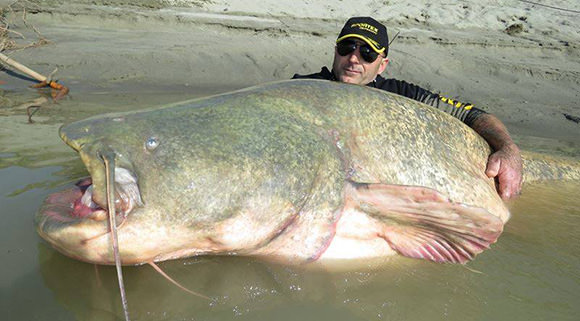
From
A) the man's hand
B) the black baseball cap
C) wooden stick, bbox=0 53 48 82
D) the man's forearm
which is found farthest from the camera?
wooden stick, bbox=0 53 48 82

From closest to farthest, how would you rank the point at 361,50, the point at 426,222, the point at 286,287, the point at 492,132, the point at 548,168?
the point at 286,287 → the point at 426,222 → the point at 492,132 → the point at 361,50 → the point at 548,168

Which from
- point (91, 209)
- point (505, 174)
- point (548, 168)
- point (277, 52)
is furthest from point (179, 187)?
point (277, 52)

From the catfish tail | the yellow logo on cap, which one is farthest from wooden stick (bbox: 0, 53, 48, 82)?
the catfish tail

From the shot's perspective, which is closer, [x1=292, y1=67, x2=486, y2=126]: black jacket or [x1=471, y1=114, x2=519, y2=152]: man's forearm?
[x1=471, y1=114, x2=519, y2=152]: man's forearm

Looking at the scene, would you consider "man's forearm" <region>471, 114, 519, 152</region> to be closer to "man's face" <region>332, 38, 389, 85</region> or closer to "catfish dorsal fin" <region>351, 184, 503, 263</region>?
"man's face" <region>332, 38, 389, 85</region>

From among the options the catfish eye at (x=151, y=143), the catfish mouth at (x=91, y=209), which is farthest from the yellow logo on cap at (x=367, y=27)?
the catfish mouth at (x=91, y=209)

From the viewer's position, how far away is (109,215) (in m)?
1.63

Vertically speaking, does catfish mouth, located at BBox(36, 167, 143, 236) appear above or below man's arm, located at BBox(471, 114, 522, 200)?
above

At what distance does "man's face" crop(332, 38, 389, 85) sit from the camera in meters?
3.42

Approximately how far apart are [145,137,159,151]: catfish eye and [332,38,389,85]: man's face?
2.00 m

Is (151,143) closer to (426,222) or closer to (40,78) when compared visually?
(426,222)

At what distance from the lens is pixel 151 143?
1780 mm

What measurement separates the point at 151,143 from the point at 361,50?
2020 millimetres

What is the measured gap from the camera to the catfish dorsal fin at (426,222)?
2.00m
